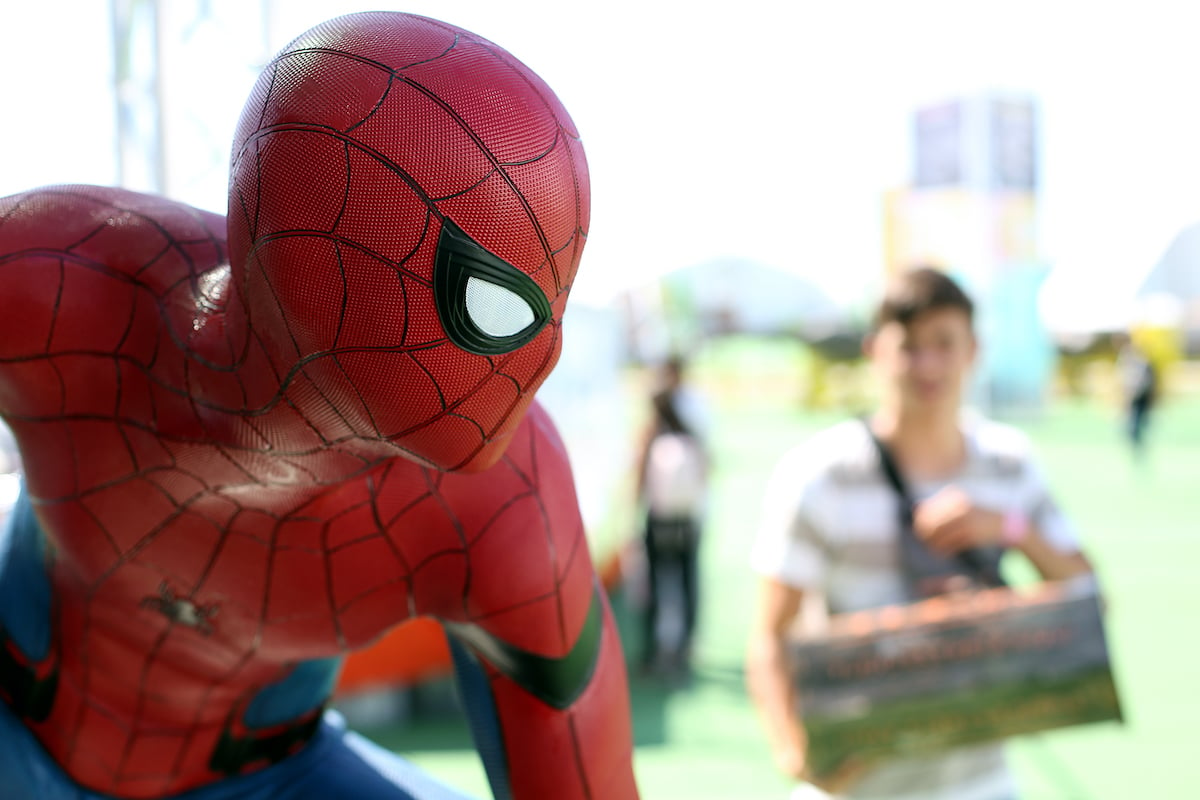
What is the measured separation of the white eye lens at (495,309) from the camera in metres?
0.47

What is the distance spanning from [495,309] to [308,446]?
7.1 inches

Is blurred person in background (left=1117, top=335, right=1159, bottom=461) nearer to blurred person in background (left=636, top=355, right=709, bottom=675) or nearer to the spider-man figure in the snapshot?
blurred person in background (left=636, top=355, right=709, bottom=675)

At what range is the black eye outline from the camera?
460 millimetres

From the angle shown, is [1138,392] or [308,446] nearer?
[308,446]

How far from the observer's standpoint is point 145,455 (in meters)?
0.65

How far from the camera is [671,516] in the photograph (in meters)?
3.64

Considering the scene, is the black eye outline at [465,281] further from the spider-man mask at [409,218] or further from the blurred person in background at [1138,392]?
the blurred person in background at [1138,392]

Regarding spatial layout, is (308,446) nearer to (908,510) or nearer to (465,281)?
(465,281)

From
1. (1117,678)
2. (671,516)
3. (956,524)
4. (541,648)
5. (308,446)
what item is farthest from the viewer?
(671,516)

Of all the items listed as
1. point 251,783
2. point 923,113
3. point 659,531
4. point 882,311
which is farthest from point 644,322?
point 251,783

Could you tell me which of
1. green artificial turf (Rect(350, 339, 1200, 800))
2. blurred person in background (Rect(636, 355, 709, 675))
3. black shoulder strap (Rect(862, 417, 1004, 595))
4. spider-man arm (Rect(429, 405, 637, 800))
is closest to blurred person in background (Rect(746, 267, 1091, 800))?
black shoulder strap (Rect(862, 417, 1004, 595))

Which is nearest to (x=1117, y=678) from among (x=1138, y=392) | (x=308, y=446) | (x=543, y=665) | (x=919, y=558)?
(x=919, y=558)

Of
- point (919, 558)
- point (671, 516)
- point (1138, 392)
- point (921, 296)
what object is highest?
point (921, 296)

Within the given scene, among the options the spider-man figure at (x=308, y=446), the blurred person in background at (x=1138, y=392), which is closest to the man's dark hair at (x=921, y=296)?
the spider-man figure at (x=308, y=446)
